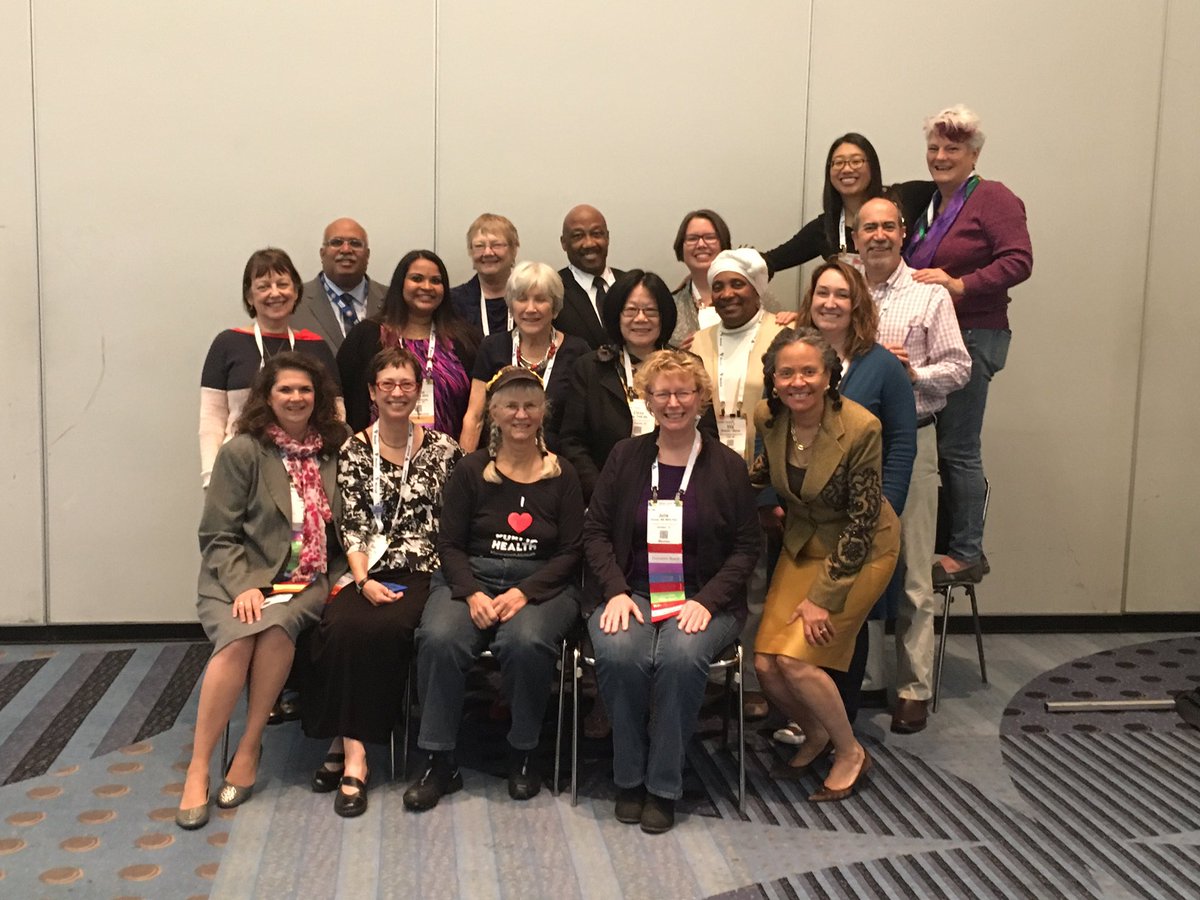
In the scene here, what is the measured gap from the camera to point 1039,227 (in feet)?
15.8

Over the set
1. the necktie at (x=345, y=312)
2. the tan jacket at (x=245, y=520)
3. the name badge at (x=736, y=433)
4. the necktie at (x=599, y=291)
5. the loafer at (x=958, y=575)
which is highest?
the necktie at (x=599, y=291)

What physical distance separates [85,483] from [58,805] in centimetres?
178

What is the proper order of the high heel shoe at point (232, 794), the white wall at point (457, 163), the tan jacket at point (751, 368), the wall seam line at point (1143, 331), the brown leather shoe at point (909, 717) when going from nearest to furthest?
the high heel shoe at point (232, 794) → the tan jacket at point (751, 368) → the brown leather shoe at point (909, 717) → the white wall at point (457, 163) → the wall seam line at point (1143, 331)

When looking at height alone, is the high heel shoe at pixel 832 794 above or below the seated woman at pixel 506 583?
below

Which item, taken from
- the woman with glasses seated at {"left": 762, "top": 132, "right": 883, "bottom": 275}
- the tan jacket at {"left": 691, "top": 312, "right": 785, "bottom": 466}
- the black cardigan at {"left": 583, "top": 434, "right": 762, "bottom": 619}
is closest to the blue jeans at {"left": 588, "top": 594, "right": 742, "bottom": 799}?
the black cardigan at {"left": 583, "top": 434, "right": 762, "bottom": 619}

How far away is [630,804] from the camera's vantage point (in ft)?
10.2

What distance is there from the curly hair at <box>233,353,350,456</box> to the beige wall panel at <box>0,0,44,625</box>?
1.59 metres

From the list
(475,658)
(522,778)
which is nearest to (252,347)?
(475,658)

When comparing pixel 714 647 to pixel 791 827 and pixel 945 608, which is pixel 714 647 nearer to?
pixel 791 827

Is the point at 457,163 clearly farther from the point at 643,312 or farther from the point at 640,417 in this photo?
the point at 640,417

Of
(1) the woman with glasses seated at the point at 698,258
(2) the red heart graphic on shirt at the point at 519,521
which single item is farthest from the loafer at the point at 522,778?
(1) the woman with glasses seated at the point at 698,258

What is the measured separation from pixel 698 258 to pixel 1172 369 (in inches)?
95.7

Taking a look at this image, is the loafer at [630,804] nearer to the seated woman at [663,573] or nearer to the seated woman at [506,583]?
the seated woman at [663,573]

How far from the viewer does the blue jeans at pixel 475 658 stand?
319 cm
